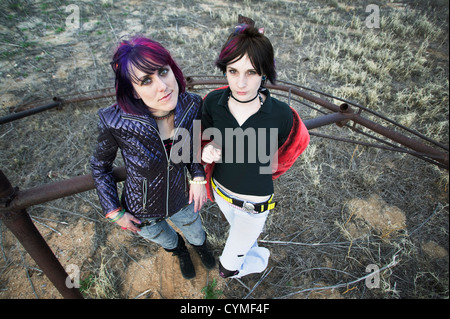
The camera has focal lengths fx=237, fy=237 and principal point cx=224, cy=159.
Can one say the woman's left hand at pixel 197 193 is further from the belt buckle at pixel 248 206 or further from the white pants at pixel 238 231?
the belt buckle at pixel 248 206

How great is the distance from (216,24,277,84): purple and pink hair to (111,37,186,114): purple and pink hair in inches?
14.4

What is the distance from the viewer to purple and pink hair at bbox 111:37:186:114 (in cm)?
124

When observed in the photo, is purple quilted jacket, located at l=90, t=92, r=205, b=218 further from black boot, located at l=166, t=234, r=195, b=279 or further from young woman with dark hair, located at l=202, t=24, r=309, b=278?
black boot, located at l=166, t=234, r=195, b=279

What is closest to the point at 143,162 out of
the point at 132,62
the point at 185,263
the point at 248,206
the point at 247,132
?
the point at 132,62

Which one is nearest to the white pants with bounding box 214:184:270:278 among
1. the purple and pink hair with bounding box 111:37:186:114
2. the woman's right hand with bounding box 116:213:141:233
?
the woman's right hand with bounding box 116:213:141:233

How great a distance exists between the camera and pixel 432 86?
16.5 ft

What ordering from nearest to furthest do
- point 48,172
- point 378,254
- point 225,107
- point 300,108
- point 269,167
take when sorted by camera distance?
point 225,107 < point 269,167 < point 378,254 < point 48,172 < point 300,108

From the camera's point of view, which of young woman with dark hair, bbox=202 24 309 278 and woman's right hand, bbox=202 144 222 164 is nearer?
young woman with dark hair, bbox=202 24 309 278

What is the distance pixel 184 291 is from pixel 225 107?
205 centimetres

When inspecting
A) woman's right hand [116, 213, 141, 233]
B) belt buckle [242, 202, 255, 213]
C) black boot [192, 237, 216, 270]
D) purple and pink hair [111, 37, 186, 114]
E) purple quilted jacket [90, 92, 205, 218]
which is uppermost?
purple and pink hair [111, 37, 186, 114]

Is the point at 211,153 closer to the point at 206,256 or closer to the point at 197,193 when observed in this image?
the point at 197,193

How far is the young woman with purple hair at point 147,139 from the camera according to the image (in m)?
1.28

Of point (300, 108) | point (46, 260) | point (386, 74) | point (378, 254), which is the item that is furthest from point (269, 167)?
point (386, 74)
